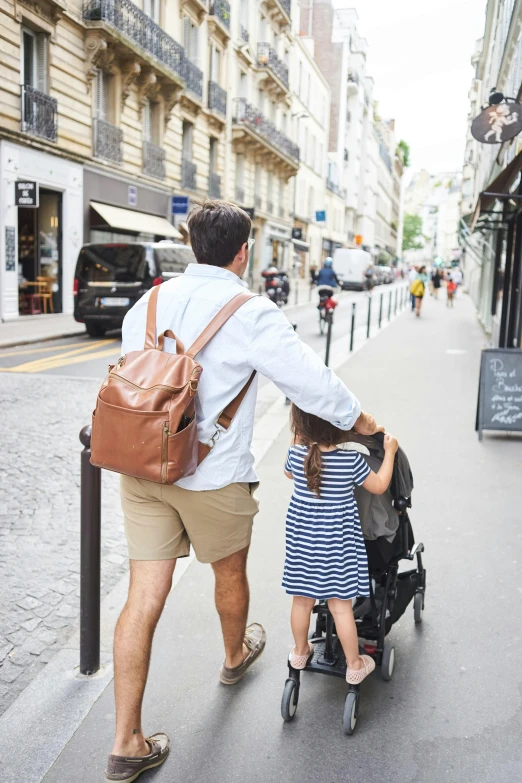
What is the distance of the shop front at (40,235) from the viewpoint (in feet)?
58.5

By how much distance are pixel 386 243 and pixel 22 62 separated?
90.7 metres

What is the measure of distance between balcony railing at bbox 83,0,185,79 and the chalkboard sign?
17644 millimetres

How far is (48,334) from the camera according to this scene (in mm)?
15383

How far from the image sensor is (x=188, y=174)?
28.9m

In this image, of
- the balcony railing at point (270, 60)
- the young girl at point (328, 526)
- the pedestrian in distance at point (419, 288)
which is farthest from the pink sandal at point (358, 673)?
the balcony railing at point (270, 60)

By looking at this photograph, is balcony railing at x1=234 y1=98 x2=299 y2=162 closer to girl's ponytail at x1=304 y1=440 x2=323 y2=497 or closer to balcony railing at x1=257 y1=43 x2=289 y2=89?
balcony railing at x1=257 y1=43 x2=289 y2=89

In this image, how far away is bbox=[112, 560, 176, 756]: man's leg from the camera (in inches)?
93.5

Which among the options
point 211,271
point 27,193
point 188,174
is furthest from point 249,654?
point 188,174

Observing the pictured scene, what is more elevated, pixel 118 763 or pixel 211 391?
pixel 211 391

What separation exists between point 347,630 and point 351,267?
45119mm

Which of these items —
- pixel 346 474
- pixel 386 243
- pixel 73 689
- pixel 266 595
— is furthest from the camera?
pixel 386 243

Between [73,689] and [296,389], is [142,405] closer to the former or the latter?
[296,389]

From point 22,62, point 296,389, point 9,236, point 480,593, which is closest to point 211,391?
point 296,389

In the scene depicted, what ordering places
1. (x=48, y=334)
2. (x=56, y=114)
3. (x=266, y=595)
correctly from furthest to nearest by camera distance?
(x=56, y=114), (x=48, y=334), (x=266, y=595)
